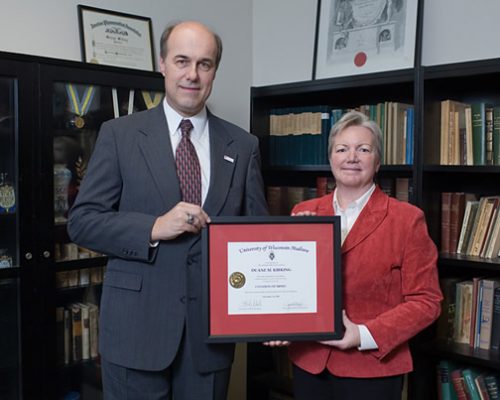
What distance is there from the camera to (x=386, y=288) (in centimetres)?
170

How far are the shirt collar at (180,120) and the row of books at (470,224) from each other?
119 cm

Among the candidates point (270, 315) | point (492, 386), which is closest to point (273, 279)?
point (270, 315)

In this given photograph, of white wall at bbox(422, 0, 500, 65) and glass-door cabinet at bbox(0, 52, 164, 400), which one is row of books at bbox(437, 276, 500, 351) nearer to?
white wall at bbox(422, 0, 500, 65)

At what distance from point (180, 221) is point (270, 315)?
370mm

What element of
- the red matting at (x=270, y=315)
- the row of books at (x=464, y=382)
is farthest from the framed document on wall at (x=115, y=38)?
the row of books at (x=464, y=382)

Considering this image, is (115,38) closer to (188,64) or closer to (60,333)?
(188,64)

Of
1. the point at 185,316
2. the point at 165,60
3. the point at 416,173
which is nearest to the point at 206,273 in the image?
the point at 185,316

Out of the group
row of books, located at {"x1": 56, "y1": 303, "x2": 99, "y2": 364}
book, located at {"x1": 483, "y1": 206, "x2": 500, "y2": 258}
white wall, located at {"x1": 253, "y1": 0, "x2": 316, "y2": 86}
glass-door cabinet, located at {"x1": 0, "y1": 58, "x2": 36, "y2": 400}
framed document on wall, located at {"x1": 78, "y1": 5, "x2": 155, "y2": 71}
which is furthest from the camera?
white wall, located at {"x1": 253, "y1": 0, "x2": 316, "y2": 86}

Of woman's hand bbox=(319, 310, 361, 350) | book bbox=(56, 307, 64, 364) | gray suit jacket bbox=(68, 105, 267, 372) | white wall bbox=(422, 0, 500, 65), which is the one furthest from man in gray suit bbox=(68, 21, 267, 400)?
white wall bbox=(422, 0, 500, 65)

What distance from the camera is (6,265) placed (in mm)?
2242

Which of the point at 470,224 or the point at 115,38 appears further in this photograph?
the point at 115,38

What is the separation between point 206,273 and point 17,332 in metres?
1.09

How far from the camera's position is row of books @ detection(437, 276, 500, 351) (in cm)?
237

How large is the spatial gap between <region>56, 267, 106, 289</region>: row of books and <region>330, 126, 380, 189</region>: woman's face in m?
1.30
